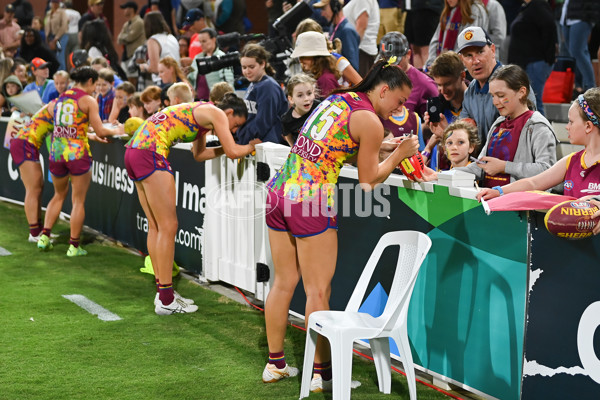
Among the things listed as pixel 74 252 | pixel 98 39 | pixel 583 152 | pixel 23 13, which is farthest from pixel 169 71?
pixel 23 13

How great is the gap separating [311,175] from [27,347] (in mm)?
2529

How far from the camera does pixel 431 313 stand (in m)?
4.87

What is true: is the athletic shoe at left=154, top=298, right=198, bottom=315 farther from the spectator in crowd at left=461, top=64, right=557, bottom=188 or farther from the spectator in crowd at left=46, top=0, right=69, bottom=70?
the spectator in crowd at left=46, top=0, right=69, bottom=70

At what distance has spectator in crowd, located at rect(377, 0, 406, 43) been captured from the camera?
10141 mm

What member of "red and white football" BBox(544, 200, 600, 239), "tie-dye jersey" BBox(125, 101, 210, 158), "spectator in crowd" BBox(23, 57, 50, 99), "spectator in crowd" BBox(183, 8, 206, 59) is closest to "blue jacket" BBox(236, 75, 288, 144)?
"tie-dye jersey" BBox(125, 101, 210, 158)

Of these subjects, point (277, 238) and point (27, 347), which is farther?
point (27, 347)

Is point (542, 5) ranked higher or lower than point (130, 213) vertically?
higher

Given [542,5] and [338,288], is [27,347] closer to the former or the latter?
[338,288]

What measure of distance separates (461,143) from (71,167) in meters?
4.78

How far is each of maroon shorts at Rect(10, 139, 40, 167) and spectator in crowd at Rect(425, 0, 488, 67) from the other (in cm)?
468

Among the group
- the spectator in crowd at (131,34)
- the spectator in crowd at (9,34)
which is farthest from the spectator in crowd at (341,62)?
the spectator in crowd at (9,34)

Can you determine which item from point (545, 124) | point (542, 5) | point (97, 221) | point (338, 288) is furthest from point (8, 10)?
point (545, 124)

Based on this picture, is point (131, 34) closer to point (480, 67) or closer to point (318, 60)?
point (318, 60)

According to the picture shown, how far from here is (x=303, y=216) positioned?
15.0 ft
